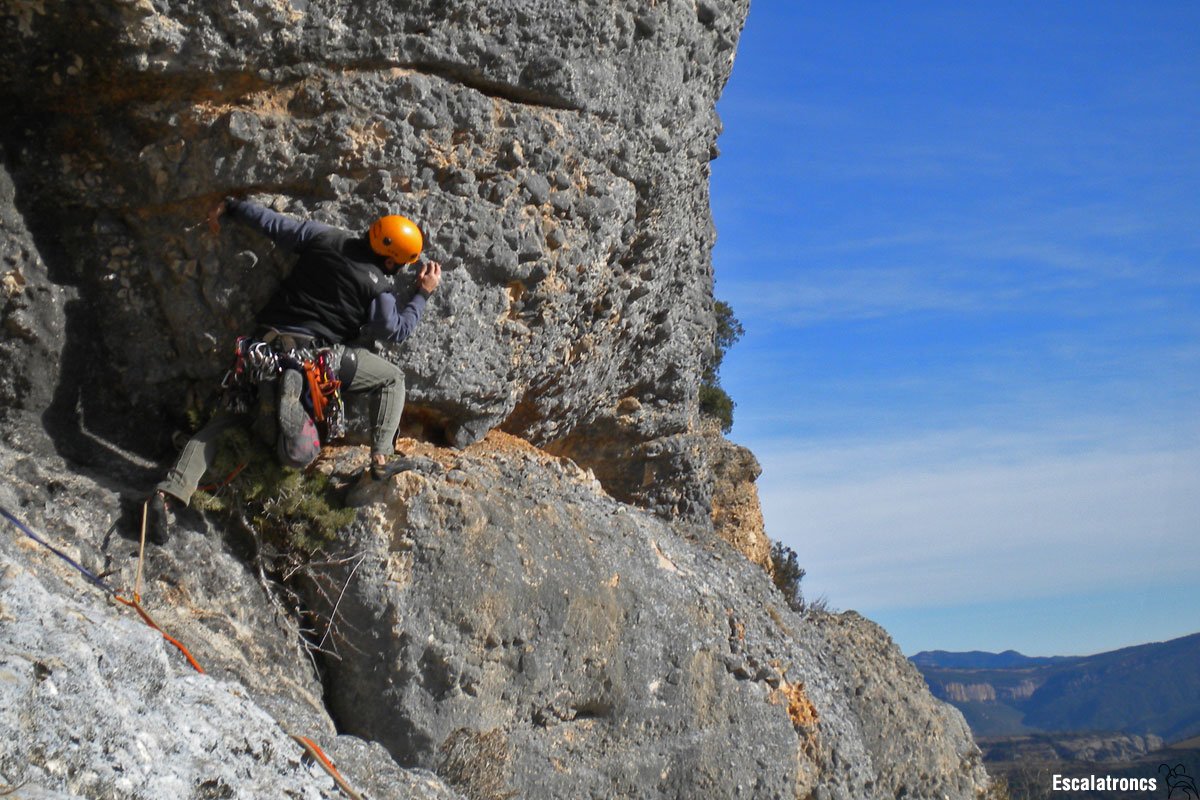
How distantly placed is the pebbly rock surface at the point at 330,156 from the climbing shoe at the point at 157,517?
1129mm

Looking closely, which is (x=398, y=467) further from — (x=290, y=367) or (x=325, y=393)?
(x=290, y=367)

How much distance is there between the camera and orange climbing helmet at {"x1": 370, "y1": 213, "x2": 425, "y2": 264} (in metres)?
7.90

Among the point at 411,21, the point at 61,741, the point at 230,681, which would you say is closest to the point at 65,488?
the point at 230,681

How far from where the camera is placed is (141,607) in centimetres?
A: 660

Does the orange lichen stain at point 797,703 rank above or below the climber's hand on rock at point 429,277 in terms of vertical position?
below

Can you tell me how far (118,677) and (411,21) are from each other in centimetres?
496

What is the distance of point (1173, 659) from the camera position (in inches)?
2921

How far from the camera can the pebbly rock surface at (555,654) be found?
7.82m

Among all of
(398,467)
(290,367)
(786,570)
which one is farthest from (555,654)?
(786,570)

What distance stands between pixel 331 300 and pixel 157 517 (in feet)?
5.72

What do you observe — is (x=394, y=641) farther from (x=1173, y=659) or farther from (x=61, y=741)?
(x=1173, y=659)

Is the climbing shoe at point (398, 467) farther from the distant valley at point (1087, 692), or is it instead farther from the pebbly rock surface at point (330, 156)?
the distant valley at point (1087, 692)

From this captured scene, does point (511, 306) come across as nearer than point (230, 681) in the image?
No

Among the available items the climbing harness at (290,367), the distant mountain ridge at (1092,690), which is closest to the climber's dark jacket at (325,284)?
the climbing harness at (290,367)
